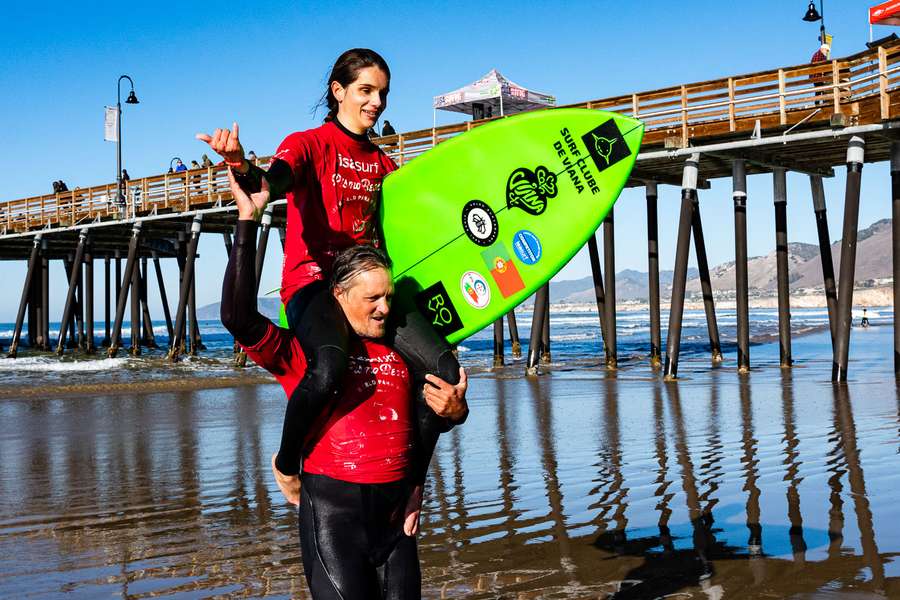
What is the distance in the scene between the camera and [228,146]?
273cm

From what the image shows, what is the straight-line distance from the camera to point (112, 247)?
37.1 m

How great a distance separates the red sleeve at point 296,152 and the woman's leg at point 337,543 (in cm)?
98

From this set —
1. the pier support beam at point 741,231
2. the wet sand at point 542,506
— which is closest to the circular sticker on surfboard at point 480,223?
the wet sand at point 542,506

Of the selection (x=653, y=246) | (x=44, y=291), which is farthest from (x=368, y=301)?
(x=44, y=291)

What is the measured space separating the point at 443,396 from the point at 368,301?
0.36 m

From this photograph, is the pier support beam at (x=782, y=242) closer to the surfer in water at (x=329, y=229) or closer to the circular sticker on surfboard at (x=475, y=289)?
the circular sticker on surfboard at (x=475, y=289)

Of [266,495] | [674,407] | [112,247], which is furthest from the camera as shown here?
[112,247]

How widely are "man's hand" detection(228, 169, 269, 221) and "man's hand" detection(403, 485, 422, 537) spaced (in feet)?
3.08

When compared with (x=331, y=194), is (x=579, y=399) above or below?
below

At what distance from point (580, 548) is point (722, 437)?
14.0 ft

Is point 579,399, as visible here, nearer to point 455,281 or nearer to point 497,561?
point 497,561

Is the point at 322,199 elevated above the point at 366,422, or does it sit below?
above

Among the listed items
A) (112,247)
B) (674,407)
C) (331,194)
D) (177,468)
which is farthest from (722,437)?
(112,247)

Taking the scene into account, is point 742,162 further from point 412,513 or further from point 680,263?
point 412,513
